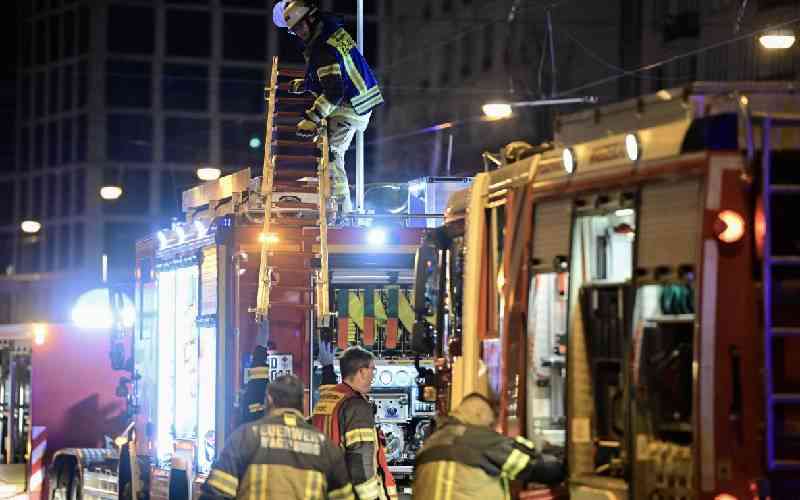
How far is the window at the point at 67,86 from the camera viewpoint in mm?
87375

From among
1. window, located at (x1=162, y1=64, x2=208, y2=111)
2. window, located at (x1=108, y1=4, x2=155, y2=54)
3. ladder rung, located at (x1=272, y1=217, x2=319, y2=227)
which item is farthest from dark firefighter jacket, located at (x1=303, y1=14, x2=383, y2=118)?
window, located at (x1=108, y1=4, x2=155, y2=54)

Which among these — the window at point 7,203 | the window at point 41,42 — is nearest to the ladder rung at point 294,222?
the window at point 7,203

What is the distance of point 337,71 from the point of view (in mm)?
13766

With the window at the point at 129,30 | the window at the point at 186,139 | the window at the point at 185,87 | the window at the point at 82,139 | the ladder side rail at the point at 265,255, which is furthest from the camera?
the window at the point at 185,87

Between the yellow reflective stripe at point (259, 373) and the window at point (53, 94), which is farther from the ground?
the window at point (53, 94)

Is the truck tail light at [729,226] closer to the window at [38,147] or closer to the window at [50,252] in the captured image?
the window at [50,252]

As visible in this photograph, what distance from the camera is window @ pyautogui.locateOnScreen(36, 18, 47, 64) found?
90938 mm

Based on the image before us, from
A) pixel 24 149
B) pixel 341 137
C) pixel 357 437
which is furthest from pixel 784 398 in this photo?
pixel 24 149

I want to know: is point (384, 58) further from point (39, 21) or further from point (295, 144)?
point (295, 144)

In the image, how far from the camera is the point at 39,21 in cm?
9244

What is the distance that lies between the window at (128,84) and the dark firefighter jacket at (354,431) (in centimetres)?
7764

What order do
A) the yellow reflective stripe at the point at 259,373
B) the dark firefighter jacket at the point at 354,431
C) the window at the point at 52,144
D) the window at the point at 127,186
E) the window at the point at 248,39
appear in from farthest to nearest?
the window at the point at 248,39
the window at the point at 52,144
the window at the point at 127,186
the yellow reflective stripe at the point at 259,373
the dark firefighter jacket at the point at 354,431

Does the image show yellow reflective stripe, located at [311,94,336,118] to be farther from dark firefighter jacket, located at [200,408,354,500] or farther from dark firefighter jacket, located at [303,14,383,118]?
dark firefighter jacket, located at [200,408,354,500]

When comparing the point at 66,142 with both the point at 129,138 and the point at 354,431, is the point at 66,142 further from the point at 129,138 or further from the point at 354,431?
the point at 354,431
